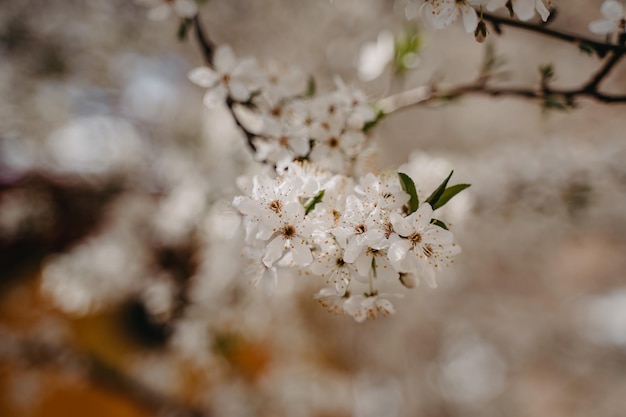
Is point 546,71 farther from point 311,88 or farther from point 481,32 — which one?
point 311,88

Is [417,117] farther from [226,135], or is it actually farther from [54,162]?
[54,162]

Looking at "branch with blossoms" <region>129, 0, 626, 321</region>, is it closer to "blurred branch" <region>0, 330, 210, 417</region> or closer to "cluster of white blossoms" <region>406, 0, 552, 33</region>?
"cluster of white blossoms" <region>406, 0, 552, 33</region>

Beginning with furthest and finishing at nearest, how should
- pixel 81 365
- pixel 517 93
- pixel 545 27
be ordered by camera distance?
pixel 81 365 < pixel 517 93 < pixel 545 27

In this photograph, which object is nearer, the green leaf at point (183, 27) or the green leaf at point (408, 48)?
the green leaf at point (183, 27)

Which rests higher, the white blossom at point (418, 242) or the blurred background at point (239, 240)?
the blurred background at point (239, 240)

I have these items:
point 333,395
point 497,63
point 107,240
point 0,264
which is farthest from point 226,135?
point 0,264

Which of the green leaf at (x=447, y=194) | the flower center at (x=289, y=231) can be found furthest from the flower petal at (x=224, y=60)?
the green leaf at (x=447, y=194)

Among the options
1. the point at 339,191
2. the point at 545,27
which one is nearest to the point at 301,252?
the point at 339,191

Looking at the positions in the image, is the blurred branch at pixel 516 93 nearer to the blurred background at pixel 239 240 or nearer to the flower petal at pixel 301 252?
the blurred background at pixel 239 240
